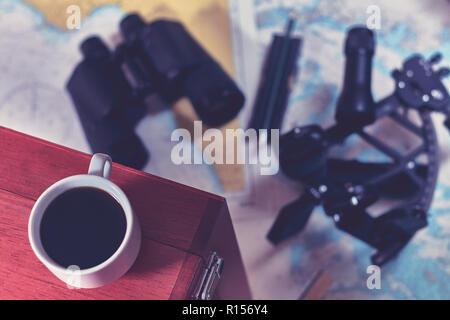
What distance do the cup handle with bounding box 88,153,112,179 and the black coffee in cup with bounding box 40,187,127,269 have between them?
17 millimetres

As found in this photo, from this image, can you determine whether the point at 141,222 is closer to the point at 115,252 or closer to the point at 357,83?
the point at 115,252

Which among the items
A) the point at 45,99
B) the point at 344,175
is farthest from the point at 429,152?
the point at 45,99

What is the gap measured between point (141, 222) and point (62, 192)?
0.09 m

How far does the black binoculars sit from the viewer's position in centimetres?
88

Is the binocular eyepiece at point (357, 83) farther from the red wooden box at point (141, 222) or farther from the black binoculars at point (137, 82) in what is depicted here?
the red wooden box at point (141, 222)

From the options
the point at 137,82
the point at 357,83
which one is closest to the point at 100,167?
the point at 137,82

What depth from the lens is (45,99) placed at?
1.04m

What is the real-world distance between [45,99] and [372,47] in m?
0.72

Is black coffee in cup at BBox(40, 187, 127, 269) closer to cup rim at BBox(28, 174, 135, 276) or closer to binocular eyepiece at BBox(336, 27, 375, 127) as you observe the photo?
cup rim at BBox(28, 174, 135, 276)

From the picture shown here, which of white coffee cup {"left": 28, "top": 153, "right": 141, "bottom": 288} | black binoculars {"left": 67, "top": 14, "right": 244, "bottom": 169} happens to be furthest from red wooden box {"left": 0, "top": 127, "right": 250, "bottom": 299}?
black binoculars {"left": 67, "top": 14, "right": 244, "bottom": 169}

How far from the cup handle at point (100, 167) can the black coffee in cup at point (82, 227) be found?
0.02 m
